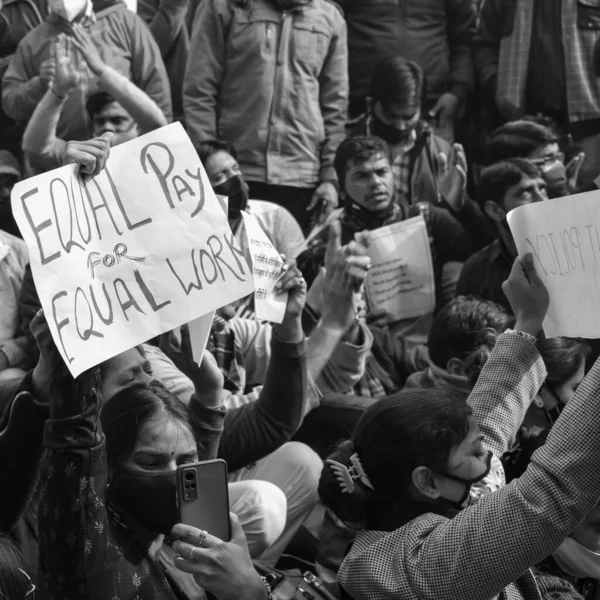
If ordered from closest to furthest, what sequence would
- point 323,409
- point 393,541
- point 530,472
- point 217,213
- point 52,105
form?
point 530,472 → point 393,541 → point 217,213 → point 323,409 → point 52,105

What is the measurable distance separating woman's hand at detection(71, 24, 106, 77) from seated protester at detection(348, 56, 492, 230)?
1249 mm

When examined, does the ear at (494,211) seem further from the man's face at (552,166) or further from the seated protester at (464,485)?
the seated protester at (464,485)

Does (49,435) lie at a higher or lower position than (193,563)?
higher

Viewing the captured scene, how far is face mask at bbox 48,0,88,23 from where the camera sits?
4.08 m

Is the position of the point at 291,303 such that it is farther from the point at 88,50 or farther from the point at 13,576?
the point at 88,50

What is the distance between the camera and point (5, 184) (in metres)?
4.03

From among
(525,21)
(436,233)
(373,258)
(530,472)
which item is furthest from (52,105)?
(530,472)

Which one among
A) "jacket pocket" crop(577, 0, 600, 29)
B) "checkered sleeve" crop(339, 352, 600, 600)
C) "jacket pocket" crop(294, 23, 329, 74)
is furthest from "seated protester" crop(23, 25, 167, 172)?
"checkered sleeve" crop(339, 352, 600, 600)

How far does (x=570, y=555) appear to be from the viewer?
2350 millimetres

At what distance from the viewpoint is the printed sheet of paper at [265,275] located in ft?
8.49

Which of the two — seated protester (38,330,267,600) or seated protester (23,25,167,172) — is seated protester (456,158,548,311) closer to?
seated protester (23,25,167,172)

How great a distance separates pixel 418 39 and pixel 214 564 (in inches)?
152

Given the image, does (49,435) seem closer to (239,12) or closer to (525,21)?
(239,12)

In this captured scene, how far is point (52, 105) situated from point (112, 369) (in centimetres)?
197
